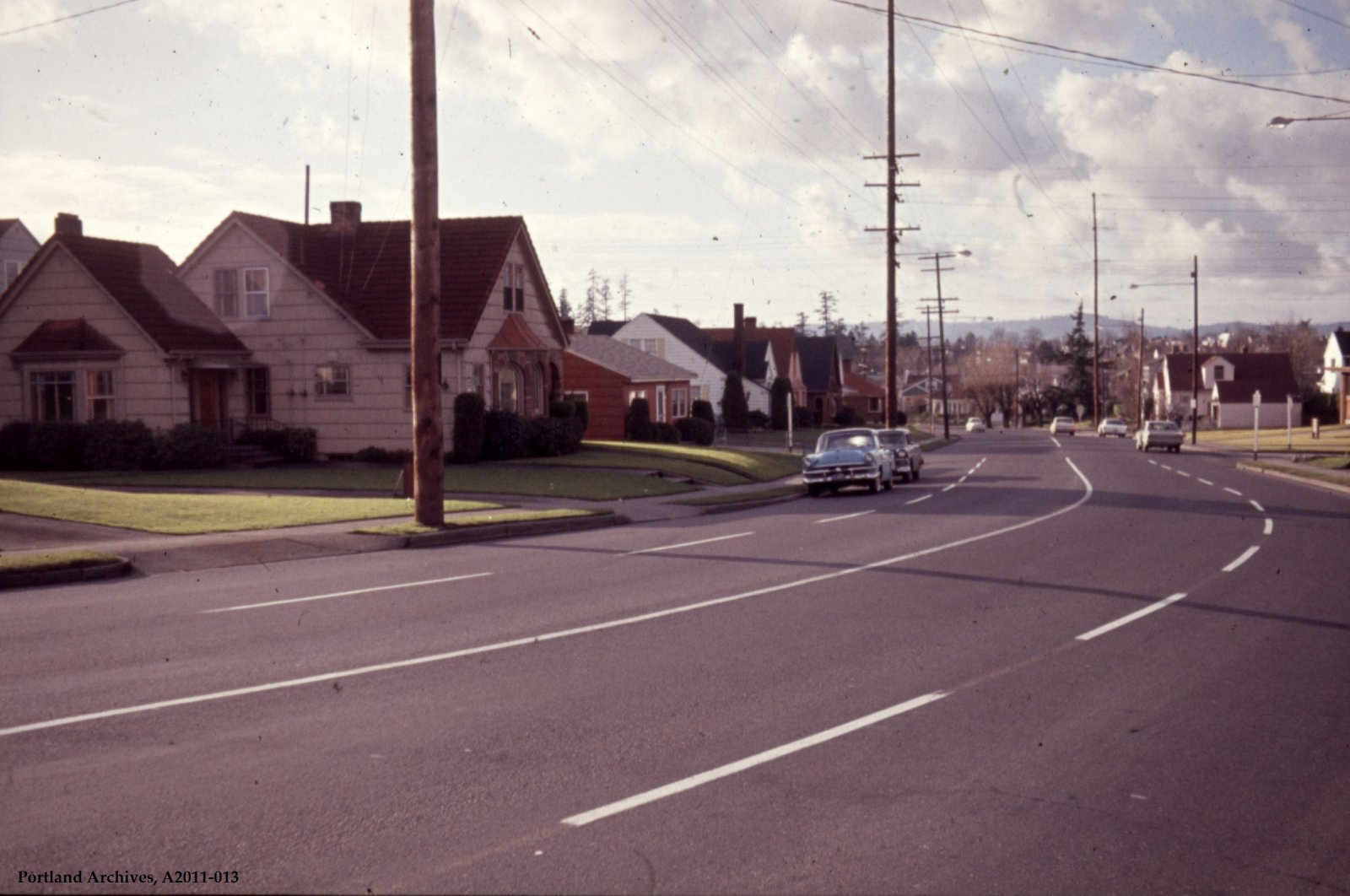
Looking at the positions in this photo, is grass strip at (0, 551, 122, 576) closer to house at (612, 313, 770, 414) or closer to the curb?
the curb

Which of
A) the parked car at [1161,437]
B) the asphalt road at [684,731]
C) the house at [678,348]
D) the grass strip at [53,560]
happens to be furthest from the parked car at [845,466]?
the house at [678,348]

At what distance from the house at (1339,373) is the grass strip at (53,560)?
81.2m

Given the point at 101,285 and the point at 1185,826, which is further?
the point at 101,285

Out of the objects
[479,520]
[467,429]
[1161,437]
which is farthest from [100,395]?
[1161,437]

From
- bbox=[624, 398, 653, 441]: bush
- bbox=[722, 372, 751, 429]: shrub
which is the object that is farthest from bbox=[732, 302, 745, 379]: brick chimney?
bbox=[624, 398, 653, 441]: bush

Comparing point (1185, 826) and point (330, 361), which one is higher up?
point (330, 361)

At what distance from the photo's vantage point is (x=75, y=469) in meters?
33.3

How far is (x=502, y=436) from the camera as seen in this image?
36.8m

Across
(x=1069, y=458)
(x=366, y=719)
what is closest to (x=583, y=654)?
(x=366, y=719)

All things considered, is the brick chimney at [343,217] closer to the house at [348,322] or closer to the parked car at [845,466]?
the house at [348,322]

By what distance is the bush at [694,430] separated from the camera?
58344mm

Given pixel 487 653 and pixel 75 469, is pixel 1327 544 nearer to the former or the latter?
pixel 487 653

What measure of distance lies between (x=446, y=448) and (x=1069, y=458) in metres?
26.4

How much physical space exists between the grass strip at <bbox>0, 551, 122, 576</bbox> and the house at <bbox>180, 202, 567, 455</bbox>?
819 inches
